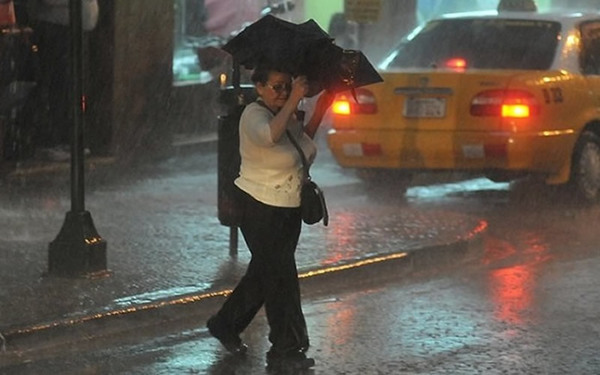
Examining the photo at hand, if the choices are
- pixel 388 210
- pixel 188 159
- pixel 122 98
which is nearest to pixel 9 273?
pixel 388 210

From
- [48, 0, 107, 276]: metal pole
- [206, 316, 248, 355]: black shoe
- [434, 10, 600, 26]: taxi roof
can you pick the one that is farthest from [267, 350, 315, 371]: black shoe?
[434, 10, 600, 26]: taxi roof

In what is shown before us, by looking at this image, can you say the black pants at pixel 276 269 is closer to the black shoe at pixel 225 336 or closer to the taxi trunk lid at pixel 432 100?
the black shoe at pixel 225 336

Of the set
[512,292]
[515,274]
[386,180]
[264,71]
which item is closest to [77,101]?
[264,71]

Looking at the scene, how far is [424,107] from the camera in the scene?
39.8ft

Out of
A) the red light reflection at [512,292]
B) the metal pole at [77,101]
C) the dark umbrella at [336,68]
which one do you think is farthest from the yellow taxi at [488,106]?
the dark umbrella at [336,68]

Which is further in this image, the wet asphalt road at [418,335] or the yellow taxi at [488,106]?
the yellow taxi at [488,106]

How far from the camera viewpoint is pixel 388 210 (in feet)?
39.4

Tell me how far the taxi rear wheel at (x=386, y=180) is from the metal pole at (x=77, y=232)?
4624 millimetres

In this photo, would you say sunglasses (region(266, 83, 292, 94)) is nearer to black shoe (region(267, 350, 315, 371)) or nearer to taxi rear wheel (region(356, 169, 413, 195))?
black shoe (region(267, 350, 315, 371))

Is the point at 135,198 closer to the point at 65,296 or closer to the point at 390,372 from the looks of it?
the point at 65,296

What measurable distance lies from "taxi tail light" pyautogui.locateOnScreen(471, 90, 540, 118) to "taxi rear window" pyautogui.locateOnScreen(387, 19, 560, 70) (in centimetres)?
69

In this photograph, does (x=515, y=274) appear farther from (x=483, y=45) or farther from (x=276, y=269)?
(x=483, y=45)

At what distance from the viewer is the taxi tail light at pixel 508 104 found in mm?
11898

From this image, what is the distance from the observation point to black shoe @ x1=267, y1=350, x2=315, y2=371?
7.16 meters
